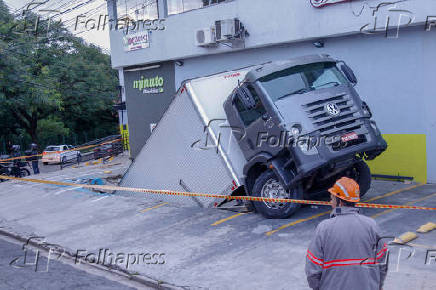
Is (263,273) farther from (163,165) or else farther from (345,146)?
(163,165)

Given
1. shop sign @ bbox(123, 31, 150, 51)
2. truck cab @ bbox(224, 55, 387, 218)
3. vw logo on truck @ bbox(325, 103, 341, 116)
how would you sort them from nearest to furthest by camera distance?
truck cab @ bbox(224, 55, 387, 218) → vw logo on truck @ bbox(325, 103, 341, 116) → shop sign @ bbox(123, 31, 150, 51)

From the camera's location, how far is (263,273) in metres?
6.82

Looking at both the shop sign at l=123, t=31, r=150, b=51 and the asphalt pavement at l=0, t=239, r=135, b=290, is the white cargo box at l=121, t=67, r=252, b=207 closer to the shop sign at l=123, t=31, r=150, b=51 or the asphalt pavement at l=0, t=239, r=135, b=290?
the asphalt pavement at l=0, t=239, r=135, b=290

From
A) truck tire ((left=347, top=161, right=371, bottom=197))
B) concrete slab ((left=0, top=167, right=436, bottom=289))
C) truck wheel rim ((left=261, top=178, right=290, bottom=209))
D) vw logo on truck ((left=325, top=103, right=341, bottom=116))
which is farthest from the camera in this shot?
truck tire ((left=347, top=161, right=371, bottom=197))

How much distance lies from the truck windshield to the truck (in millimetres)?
21

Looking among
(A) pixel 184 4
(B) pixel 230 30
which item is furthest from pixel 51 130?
(B) pixel 230 30

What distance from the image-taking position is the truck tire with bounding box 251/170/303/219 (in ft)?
30.1

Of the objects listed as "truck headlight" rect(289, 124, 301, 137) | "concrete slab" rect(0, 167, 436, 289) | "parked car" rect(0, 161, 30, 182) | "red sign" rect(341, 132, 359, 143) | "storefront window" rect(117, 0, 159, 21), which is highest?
"storefront window" rect(117, 0, 159, 21)

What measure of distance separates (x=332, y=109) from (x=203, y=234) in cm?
359

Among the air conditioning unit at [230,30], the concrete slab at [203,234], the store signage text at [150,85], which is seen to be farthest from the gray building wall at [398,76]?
the store signage text at [150,85]

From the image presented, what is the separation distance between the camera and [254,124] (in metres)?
9.46

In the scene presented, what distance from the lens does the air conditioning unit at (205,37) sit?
16344mm

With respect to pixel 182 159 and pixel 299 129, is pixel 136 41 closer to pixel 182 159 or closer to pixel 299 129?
pixel 182 159

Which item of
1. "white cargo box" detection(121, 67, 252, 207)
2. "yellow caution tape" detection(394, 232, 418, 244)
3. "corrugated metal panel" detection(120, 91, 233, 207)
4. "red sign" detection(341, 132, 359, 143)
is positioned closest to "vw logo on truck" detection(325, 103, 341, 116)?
"red sign" detection(341, 132, 359, 143)
